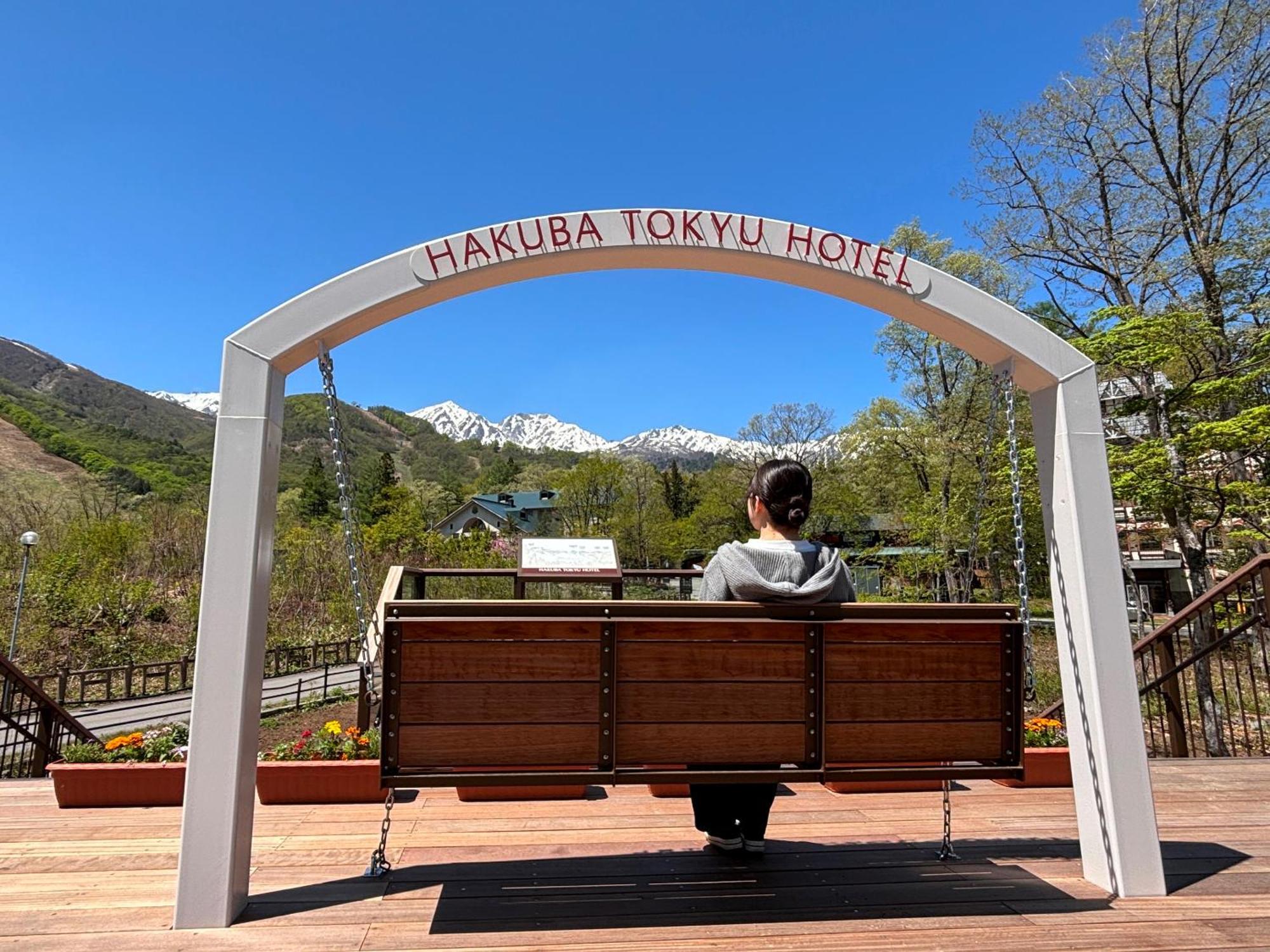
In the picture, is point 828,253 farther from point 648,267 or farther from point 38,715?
point 38,715

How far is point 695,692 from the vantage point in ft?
7.98

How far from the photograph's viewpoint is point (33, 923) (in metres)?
2.36

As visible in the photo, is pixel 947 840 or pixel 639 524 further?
pixel 639 524

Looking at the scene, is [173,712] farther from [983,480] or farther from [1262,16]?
[1262,16]

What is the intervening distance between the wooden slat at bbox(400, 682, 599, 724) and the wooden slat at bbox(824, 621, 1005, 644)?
2.79ft

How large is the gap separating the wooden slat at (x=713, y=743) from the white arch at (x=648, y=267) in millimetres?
1226

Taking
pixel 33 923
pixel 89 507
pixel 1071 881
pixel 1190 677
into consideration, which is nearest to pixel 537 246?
pixel 33 923

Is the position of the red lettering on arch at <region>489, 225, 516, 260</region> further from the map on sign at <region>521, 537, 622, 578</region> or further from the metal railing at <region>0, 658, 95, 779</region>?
the metal railing at <region>0, 658, 95, 779</region>

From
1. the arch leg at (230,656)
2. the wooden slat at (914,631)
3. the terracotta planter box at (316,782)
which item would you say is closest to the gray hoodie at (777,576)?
the wooden slat at (914,631)

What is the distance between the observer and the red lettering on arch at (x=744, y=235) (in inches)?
109

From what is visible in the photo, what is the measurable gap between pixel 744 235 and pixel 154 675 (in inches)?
851

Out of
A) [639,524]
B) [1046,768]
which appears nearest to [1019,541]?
[1046,768]

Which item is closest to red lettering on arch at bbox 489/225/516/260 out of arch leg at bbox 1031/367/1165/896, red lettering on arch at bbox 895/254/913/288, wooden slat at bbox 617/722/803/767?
red lettering on arch at bbox 895/254/913/288

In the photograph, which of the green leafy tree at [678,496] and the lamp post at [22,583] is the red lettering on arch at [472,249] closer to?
the lamp post at [22,583]
